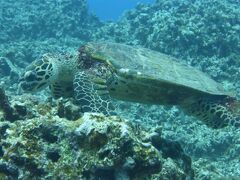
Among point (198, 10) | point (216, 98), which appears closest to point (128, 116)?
point (216, 98)

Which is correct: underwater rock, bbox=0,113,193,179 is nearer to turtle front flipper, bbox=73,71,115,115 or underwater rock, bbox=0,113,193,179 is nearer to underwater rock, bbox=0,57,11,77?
turtle front flipper, bbox=73,71,115,115

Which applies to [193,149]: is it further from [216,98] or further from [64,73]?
[64,73]

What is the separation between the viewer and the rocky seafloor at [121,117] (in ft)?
11.7

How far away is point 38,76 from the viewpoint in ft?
21.6

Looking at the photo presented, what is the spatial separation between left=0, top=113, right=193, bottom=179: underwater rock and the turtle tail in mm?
3342

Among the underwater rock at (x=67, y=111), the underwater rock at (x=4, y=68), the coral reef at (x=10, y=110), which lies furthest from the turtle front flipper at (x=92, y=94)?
the underwater rock at (x=4, y=68)

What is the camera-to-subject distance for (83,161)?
3.55 m

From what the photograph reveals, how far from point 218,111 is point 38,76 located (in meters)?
3.44

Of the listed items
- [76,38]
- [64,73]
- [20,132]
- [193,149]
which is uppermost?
[76,38]

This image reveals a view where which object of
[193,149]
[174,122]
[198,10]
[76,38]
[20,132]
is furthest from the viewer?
[76,38]

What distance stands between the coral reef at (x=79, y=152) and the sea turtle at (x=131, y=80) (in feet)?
7.92

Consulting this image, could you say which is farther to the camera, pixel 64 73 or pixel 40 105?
pixel 64 73

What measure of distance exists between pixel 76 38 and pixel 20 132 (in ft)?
48.4

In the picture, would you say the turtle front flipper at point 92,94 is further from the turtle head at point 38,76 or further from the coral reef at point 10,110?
the coral reef at point 10,110
